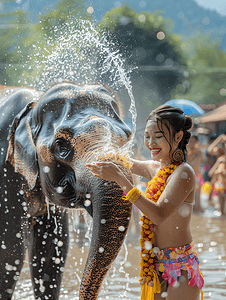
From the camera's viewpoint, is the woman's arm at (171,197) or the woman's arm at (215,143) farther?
the woman's arm at (215,143)

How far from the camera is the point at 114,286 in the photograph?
11.6ft

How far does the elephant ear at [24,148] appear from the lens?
7.02 feet

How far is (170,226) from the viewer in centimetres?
167

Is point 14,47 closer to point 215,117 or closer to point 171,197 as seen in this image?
point 215,117

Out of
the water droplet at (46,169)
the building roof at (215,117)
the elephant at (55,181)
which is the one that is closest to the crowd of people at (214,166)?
the building roof at (215,117)

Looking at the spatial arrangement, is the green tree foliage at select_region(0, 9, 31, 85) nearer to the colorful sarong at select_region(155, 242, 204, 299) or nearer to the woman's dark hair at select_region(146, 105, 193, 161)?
the woman's dark hair at select_region(146, 105, 193, 161)

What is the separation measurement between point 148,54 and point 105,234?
17.3 m

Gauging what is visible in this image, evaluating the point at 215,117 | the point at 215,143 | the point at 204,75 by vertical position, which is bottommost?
the point at 215,143

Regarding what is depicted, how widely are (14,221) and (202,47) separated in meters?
22.3

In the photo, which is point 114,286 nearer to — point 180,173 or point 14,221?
point 14,221

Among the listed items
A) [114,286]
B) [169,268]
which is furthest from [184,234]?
[114,286]

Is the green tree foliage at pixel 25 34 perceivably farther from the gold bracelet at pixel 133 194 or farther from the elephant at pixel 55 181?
the gold bracelet at pixel 133 194

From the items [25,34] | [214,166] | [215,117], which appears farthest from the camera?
[25,34]

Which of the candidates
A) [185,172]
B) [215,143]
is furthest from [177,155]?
[215,143]
